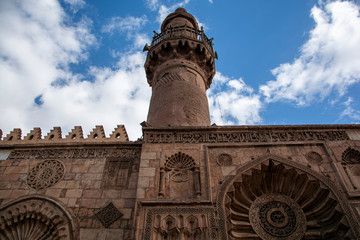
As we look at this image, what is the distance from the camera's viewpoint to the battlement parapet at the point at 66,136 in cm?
714

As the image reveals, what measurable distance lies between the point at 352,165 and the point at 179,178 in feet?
11.1

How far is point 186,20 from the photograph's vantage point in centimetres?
1188

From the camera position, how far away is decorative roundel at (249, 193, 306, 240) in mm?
4770

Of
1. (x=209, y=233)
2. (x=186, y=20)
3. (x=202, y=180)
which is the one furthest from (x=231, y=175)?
(x=186, y=20)

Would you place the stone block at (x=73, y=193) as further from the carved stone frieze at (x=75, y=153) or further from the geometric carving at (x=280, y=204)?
the geometric carving at (x=280, y=204)

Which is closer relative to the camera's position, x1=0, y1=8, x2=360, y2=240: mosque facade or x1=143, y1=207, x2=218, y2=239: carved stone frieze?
x1=143, y1=207, x2=218, y2=239: carved stone frieze

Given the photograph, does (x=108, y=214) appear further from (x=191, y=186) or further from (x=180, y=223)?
(x=191, y=186)

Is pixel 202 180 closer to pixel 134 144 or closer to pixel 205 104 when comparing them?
pixel 134 144

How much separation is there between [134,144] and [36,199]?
6.94 feet

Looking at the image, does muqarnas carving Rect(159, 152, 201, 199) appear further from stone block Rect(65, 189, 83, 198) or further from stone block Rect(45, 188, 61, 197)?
stone block Rect(45, 188, 61, 197)

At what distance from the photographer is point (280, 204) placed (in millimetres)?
5176

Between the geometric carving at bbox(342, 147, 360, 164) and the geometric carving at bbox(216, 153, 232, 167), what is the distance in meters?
2.26

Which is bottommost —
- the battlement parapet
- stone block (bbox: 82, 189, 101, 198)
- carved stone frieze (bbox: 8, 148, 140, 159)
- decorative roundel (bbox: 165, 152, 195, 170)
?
stone block (bbox: 82, 189, 101, 198)

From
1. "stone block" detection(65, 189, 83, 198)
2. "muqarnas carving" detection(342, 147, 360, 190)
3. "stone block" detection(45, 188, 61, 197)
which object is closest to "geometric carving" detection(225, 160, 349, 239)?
"muqarnas carving" detection(342, 147, 360, 190)
